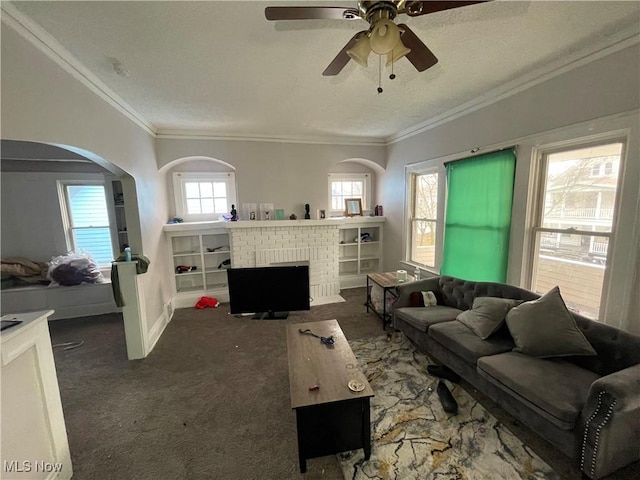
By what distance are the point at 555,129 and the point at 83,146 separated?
3859 mm

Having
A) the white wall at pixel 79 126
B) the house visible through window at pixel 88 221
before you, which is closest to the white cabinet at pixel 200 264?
the white wall at pixel 79 126

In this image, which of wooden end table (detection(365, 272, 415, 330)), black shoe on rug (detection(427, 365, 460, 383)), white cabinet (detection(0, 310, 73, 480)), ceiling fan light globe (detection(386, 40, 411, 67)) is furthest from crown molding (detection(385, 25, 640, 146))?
white cabinet (detection(0, 310, 73, 480))

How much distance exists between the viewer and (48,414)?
1.51 meters

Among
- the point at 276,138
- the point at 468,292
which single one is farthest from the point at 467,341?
the point at 276,138

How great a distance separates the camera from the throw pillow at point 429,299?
3051mm

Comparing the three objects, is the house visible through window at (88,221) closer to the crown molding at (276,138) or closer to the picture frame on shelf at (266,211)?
the crown molding at (276,138)

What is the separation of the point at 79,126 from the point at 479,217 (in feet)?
12.5

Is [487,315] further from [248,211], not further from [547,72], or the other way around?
[248,211]

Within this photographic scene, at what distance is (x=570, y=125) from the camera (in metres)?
2.14

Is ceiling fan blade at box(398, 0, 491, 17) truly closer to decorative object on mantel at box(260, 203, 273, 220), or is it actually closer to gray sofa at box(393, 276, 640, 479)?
gray sofa at box(393, 276, 640, 479)

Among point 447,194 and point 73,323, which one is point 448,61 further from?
point 73,323

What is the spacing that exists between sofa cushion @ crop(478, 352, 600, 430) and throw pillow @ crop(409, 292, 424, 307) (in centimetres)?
106

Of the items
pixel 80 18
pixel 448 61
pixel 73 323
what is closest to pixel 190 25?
pixel 80 18

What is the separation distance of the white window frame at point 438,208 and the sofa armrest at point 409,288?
570 millimetres
